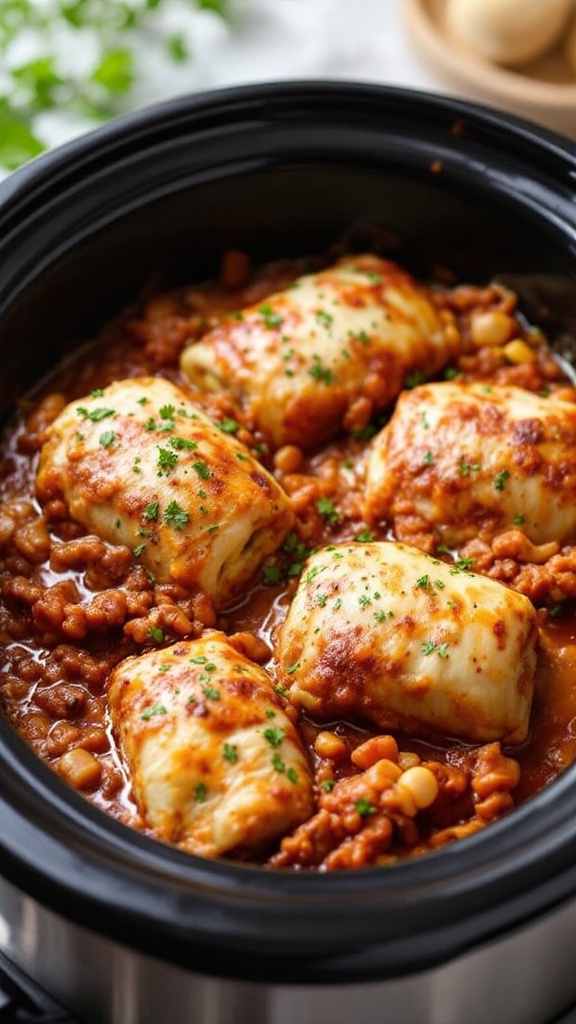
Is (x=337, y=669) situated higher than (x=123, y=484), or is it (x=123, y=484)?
(x=123, y=484)

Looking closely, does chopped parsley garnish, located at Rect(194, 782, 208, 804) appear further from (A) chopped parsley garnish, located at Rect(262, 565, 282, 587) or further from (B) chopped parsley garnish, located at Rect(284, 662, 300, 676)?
(A) chopped parsley garnish, located at Rect(262, 565, 282, 587)

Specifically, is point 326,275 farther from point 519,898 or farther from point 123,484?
point 519,898

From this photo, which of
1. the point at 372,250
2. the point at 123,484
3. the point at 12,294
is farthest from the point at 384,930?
the point at 372,250

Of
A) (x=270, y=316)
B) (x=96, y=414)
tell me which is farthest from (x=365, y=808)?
(x=270, y=316)

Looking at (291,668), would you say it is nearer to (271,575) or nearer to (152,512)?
(271,575)

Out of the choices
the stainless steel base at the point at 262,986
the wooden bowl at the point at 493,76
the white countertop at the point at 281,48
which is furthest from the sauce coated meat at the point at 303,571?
the white countertop at the point at 281,48

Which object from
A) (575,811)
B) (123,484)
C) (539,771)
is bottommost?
(539,771)

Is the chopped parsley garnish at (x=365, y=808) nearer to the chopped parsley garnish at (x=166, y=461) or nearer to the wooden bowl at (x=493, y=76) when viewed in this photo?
the chopped parsley garnish at (x=166, y=461)
